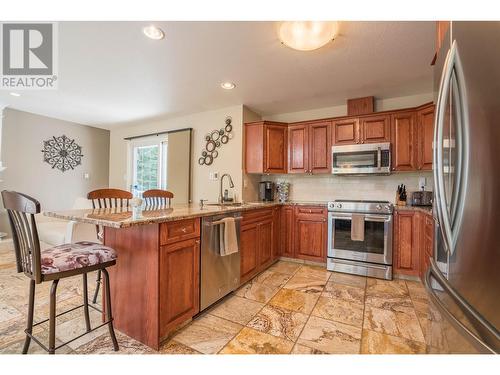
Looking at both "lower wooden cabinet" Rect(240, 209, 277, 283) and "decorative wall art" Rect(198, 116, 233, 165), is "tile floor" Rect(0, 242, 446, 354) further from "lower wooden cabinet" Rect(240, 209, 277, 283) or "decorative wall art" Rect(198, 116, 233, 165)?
"decorative wall art" Rect(198, 116, 233, 165)

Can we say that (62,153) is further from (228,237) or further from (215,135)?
(228,237)

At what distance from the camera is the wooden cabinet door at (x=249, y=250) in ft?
8.17

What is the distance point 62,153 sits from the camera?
457 centimetres

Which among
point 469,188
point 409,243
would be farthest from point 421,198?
point 469,188

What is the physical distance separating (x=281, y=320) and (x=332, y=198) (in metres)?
2.27

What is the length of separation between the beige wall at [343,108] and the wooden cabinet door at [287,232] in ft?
5.26

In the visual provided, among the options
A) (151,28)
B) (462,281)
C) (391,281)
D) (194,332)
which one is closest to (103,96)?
(151,28)

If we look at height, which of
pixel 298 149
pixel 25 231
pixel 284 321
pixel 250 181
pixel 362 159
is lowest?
pixel 284 321

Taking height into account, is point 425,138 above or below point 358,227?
above

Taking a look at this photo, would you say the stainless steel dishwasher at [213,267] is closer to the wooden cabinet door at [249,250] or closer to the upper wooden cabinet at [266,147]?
the wooden cabinet door at [249,250]

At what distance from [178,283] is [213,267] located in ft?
1.34

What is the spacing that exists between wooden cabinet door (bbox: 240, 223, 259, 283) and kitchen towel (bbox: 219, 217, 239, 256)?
0.90ft

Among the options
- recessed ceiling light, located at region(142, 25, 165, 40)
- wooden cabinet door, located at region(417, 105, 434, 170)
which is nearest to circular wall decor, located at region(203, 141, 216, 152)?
recessed ceiling light, located at region(142, 25, 165, 40)

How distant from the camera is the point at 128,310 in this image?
1.65m
